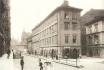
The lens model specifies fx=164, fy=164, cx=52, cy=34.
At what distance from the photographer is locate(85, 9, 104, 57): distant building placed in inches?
1163

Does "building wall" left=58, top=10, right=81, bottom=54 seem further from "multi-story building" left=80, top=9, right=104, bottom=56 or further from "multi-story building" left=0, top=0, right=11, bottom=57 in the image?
"multi-story building" left=0, top=0, right=11, bottom=57

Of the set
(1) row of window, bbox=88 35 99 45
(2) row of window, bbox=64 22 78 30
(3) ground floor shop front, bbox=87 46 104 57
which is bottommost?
(3) ground floor shop front, bbox=87 46 104 57

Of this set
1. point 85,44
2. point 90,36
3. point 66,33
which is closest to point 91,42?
point 90,36

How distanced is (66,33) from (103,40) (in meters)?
6.76

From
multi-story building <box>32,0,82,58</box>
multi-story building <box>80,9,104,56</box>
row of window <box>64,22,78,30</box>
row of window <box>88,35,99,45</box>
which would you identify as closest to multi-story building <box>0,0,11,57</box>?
multi-story building <box>32,0,82,58</box>

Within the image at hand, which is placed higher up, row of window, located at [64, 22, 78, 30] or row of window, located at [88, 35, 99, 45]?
row of window, located at [64, 22, 78, 30]

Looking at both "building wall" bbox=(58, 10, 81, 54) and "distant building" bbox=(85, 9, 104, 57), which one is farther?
"building wall" bbox=(58, 10, 81, 54)

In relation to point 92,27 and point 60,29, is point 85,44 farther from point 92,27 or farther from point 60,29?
point 60,29

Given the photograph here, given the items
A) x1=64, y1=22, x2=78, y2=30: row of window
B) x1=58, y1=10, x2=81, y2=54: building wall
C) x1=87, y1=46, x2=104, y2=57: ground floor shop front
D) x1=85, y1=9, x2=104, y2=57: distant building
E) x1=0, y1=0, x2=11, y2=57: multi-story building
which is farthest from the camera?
x1=64, y1=22, x2=78, y2=30: row of window

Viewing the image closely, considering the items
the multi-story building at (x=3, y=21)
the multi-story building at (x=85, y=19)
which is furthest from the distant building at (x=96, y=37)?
the multi-story building at (x=3, y=21)

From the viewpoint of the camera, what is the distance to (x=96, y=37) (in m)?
31.9

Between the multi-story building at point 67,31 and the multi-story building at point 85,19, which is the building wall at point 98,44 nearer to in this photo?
the multi-story building at point 85,19

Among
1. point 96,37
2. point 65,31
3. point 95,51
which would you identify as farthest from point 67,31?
point 95,51

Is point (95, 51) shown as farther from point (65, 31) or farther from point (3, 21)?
point (3, 21)
